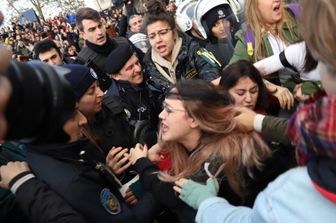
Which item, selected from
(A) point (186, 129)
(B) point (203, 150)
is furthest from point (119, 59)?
(B) point (203, 150)

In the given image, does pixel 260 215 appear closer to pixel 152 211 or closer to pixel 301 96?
pixel 152 211

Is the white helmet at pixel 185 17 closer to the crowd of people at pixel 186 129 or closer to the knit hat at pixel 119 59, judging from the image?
the crowd of people at pixel 186 129

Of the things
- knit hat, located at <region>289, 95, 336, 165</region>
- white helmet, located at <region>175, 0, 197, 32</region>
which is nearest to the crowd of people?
knit hat, located at <region>289, 95, 336, 165</region>

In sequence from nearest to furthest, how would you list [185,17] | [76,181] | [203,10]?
[76,181] → [203,10] → [185,17]

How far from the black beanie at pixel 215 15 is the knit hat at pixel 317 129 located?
2.75 metres

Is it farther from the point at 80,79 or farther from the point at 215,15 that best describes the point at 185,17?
the point at 80,79

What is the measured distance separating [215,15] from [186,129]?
181 cm

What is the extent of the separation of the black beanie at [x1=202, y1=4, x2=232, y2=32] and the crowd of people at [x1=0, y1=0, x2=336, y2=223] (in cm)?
1

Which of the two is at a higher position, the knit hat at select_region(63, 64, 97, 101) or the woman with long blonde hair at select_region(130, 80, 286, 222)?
the knit hat at select_region(63, 64, 97, 101)

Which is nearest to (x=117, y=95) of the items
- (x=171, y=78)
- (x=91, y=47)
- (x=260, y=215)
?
(x=171, y=78)

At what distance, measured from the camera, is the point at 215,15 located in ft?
11.1

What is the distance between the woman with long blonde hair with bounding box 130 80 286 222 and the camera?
1746 mm

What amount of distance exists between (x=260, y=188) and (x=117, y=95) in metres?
1.72

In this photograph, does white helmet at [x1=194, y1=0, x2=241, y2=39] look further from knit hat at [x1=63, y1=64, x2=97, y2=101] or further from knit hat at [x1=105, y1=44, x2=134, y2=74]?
knit hat at [x1=63, y1=64, x2=97, y2=101]
